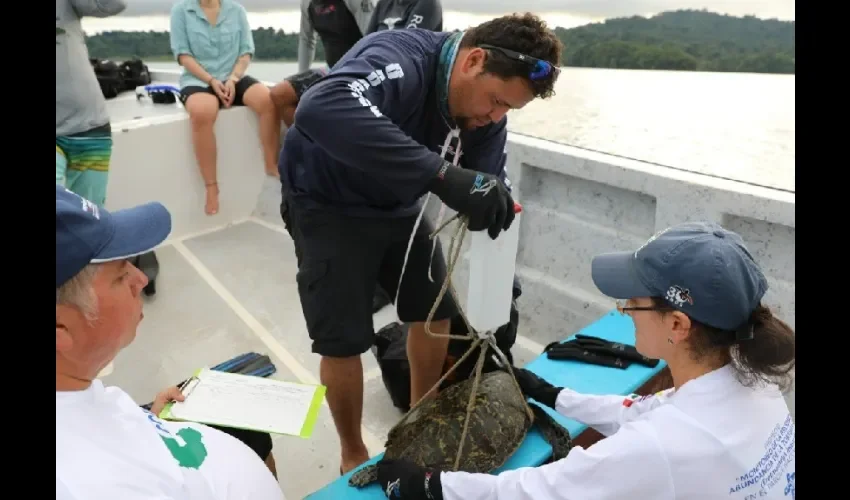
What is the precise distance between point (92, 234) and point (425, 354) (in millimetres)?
1316

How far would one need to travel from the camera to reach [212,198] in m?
3.99

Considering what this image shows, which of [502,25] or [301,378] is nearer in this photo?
[502,25]

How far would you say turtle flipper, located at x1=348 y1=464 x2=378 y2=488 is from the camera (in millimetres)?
1558

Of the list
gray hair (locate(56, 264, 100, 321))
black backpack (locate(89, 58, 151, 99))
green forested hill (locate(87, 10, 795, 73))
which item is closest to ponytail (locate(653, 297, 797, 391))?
gray hair (locate(56, 264, 100, 321))

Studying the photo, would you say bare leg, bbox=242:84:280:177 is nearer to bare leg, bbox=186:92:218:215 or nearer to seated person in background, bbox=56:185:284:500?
bare leg, bbox=186:92:218:215

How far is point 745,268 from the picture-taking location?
125cm

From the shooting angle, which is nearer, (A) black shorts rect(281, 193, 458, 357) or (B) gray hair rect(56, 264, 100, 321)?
(B) gray hair rect(56, 264, 100, 321)

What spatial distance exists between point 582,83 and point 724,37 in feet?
2.22

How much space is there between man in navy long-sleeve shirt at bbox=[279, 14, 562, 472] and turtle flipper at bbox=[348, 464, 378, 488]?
38 cm

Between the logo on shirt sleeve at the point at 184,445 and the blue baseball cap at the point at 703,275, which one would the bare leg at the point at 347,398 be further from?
the blue baseball cap at the point at 703,275

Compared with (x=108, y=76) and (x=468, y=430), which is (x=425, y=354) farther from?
→ (x=108, y=76)

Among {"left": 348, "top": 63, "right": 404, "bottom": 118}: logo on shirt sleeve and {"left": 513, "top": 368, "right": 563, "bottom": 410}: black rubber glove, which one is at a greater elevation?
{"left": 348, "top": 63, "right": 404, "bottom": 118}: logo on shirt sleeve
